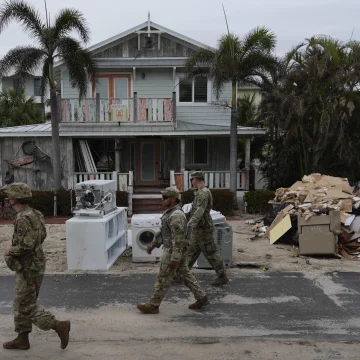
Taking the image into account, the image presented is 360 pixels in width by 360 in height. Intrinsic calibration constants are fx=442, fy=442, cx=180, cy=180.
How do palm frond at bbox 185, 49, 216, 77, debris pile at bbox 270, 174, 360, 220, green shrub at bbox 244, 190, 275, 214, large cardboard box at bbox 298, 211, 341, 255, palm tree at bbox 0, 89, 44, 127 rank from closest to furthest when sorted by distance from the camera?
large cardboard box at bbox 298, 211, 341, 255 → debris pile at bbox 270, 174, 360, 220 → palm frond at bbox 185, 49, 216, 77 → green shrub at bbox 244, 190, 275, 214 → palm tree at bbox 0, 89, 44, 127

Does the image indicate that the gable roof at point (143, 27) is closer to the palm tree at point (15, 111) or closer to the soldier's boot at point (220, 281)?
the soldier's boot at point (220, 281)

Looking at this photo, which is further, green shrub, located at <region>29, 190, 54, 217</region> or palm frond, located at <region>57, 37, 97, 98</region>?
green shrub, located at <region>29, 190, 54, 217</region>

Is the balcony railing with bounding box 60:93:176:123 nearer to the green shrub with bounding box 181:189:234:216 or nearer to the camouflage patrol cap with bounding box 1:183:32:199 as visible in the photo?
the green shrub with bounding box 181:189:234:216

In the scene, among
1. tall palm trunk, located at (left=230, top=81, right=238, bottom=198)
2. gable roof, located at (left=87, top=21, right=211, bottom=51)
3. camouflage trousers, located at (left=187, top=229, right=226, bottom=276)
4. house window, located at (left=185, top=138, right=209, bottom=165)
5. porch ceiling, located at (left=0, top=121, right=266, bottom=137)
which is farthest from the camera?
house window, located at (left=185, top=138, right=209, bottom=165)

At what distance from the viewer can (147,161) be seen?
18.6 metres

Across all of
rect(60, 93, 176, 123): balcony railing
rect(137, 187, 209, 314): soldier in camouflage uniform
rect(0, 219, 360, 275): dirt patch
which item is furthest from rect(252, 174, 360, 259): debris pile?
rect(60, 93, 176, 123): balcony railing

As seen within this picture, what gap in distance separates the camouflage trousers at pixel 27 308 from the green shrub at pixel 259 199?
11.3 meters

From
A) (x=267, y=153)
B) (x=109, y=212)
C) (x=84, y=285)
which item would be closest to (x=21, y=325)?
(x=84, y=285)

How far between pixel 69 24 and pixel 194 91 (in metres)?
5.88

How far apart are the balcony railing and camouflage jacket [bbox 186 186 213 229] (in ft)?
33.0

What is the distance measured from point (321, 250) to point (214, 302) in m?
3.65

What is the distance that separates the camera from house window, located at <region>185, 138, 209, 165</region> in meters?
18.6

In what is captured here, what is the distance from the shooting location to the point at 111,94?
719 inches

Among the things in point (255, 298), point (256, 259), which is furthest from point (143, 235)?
point (255, 298)
